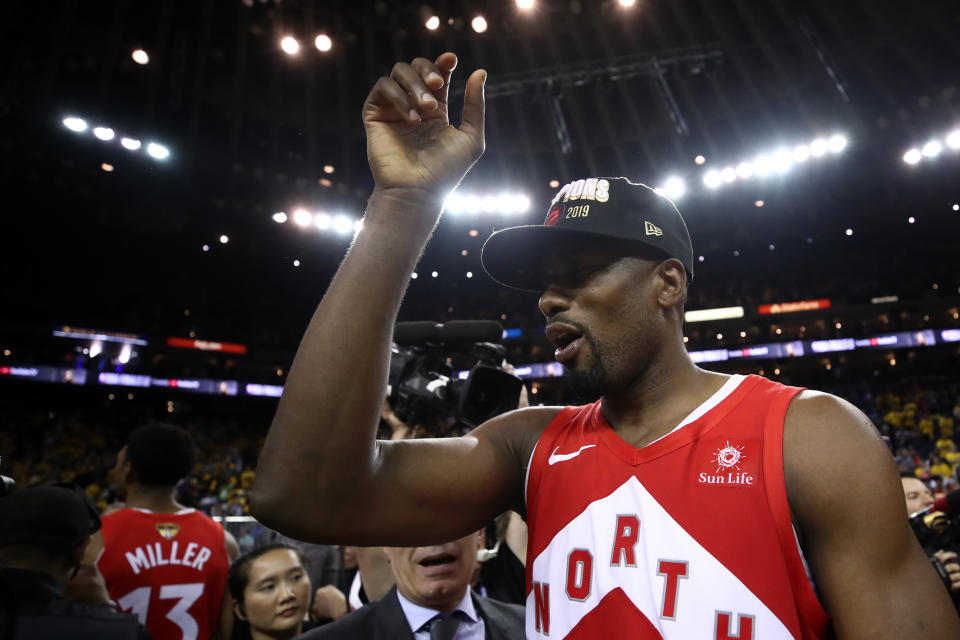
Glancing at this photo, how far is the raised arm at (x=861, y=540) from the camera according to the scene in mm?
1048

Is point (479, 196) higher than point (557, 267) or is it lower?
higher

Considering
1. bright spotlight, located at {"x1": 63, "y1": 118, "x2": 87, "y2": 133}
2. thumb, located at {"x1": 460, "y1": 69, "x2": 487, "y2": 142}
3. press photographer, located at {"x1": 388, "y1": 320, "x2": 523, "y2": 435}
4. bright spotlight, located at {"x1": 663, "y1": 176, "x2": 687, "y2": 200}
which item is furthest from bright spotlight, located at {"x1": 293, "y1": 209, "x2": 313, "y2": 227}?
thumb, located at {"x1": 460, "y1": 69, "x2": 487, "y2": 142}

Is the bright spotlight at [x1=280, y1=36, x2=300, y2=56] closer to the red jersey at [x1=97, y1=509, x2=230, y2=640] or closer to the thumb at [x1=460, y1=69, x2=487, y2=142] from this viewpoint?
the red jersey at [x1=97, y1=509, x2=230, y2=640]

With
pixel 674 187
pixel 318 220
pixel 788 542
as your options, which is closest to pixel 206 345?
pixel 318 220

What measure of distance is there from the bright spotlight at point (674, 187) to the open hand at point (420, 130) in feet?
52.0

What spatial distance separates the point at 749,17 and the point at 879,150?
20.6 ft

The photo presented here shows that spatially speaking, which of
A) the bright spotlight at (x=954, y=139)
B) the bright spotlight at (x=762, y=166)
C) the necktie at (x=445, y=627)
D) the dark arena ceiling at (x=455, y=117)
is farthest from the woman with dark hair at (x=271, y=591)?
the bright spotlight at (x=954, y=139)

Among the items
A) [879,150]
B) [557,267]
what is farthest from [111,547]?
[879,150]

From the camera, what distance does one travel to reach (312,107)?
1515 centimetres

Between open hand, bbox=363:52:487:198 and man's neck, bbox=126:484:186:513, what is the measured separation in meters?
2.88

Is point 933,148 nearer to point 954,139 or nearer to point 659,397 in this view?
point 954,139

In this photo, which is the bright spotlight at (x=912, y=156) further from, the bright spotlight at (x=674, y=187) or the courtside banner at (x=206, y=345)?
the courtside banner at (x=206, y=345)

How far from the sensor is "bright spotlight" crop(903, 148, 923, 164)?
15258 millimetres

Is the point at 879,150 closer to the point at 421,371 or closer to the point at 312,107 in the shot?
the point at 312,107
